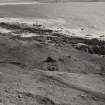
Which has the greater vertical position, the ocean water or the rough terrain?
the ocean water

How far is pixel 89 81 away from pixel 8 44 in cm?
242

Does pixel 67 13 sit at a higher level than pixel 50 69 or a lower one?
higher

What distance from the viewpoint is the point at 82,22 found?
354 inches

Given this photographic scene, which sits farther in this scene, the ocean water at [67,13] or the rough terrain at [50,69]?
the ocean water at [67,13]

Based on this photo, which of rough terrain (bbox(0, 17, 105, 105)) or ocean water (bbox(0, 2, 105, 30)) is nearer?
rough terrain (bbox(0, 17, 105, 105))

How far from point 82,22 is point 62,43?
2.71 m

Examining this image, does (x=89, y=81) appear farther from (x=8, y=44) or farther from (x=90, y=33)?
(x=90, y=33)

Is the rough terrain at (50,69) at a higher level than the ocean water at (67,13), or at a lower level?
lower

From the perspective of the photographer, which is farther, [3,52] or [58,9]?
[58,9]

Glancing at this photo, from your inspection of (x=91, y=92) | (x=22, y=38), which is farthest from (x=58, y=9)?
(x=91, y=92)

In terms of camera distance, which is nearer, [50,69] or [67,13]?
[50,69]

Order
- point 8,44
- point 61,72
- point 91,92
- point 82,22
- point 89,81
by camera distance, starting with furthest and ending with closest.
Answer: point 82,22 → point 8,44 → point 61,72 → point 89,81 → point 91,92

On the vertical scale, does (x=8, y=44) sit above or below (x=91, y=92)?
above

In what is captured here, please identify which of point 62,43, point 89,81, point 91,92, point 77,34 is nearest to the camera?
point 91,92
